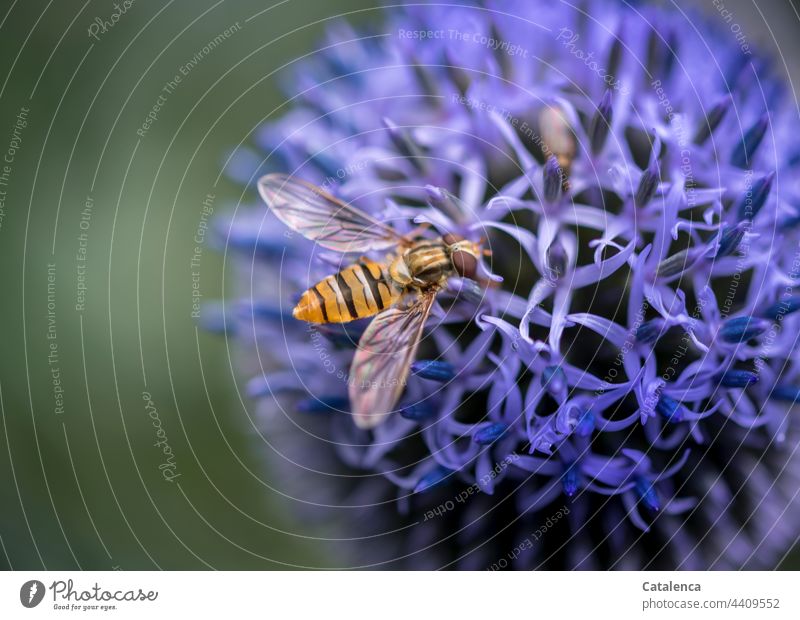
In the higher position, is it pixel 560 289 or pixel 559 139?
pixel 559 139

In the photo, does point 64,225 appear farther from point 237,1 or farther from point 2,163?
point 237,1

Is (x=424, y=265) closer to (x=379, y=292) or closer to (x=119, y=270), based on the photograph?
(x=379, y=292)

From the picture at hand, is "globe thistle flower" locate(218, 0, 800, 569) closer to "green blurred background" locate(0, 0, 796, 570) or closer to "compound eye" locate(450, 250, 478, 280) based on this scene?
"compound eye" locate(450, 250, 478, 280)

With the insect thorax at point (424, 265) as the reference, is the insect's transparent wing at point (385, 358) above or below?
below

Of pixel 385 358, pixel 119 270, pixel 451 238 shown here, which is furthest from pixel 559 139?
pixel 119 270

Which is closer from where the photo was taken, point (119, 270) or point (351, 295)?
point (351, 295)

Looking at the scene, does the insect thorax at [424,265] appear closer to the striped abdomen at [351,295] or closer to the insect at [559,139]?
the striped abdomen at [351,295]

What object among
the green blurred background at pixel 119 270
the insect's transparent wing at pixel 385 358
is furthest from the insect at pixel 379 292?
the green blurred background at pixel 119 270

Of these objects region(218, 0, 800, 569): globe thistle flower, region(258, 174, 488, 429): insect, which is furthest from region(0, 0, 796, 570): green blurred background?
region(258, 174, 488, 429): insect
